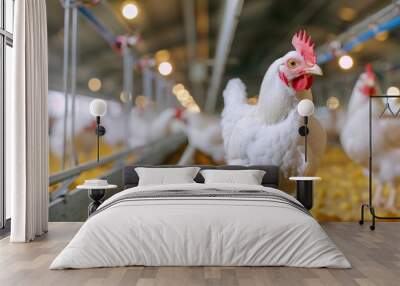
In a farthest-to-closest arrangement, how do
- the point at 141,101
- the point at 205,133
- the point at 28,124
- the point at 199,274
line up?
the point at 141,101, the point at 205,133, the point at 28,124, the point at 199,274

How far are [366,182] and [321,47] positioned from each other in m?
1.45

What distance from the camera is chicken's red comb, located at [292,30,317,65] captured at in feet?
15.9

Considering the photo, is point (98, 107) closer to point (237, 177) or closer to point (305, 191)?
point (237, 177)

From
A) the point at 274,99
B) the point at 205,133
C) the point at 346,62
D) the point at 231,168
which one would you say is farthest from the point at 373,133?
the point at 205,133

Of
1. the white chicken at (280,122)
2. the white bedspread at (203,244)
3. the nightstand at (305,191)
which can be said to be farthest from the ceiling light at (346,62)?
the white bedspread at (203,244)

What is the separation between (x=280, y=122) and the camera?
501cm

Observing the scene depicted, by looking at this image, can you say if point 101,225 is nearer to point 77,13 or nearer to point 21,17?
point 21,17

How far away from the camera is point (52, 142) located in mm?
5438

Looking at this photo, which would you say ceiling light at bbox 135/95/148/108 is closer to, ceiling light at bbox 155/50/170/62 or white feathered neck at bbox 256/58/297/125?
ceiling light at bbox 155/50/170/62

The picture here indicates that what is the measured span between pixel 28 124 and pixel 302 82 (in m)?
2.41

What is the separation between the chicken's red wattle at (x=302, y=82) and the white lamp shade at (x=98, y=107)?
1.87m

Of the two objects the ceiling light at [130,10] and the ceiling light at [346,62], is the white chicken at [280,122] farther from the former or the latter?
the ceiling light at [130,10]

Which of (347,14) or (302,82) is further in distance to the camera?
(347,14)

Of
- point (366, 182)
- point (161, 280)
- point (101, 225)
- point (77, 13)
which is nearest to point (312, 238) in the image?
point (161, 280)
